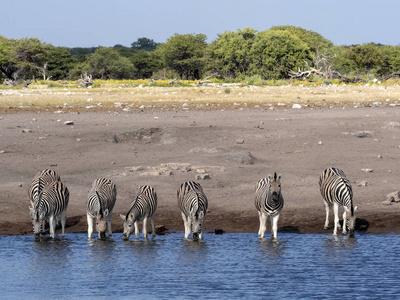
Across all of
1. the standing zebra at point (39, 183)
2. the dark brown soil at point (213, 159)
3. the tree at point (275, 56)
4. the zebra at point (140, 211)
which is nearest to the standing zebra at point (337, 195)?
the dark brown soil at point (213, 159)

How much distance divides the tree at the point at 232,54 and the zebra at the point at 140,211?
52.1 metres

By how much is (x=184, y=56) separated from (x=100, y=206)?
229ft

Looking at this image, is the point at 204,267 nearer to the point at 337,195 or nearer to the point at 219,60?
the point at 337,195

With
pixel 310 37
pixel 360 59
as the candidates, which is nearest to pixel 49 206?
pixel 360 59

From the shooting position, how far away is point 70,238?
12.5 metres

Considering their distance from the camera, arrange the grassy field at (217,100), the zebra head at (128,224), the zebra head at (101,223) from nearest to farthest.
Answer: the zebra head at (128,224)
the zebra head at (101,223)
the grassy field at (217,100)

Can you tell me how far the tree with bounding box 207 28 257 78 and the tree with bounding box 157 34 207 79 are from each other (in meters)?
9.64

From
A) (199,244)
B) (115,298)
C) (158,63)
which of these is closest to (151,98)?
(199,244)

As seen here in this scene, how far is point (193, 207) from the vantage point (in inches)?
462

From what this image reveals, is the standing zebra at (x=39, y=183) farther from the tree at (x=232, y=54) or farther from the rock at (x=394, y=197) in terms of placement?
the tree at (x=232, y=54)

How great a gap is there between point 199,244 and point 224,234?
3.71ft

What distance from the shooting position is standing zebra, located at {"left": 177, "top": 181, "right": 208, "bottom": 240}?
11.7 metres

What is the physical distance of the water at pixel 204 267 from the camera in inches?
360

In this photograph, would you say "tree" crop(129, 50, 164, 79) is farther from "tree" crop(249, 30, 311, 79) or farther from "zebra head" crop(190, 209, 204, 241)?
"zebra head" crop(190, 209, 204, 241)
